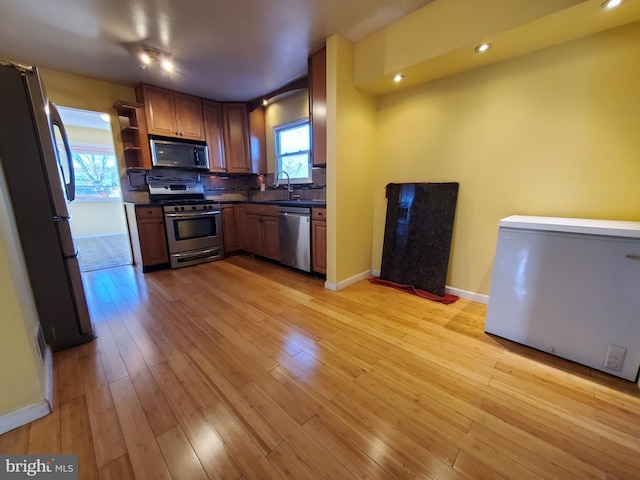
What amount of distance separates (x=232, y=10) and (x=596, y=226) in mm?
3004

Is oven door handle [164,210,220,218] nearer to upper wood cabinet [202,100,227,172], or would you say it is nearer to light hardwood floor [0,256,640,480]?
upper wood cabinet [202,100,227,172]

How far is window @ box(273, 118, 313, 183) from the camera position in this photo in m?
3.87

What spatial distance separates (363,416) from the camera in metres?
1.24

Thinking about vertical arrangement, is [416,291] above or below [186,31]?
below

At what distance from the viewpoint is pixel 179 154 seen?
371cm

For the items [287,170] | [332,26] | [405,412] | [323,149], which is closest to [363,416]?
[405,412]

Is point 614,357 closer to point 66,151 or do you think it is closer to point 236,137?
point 66,151

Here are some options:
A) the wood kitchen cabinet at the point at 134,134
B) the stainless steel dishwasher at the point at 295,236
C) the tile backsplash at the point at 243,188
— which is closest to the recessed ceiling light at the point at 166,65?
the wood kitchen cabinet at the point at 134,134

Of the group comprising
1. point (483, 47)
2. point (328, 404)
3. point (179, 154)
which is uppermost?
point (483, 47)

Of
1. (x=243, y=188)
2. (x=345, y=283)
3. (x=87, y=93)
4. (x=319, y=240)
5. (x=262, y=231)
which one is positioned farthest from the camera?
(x=243, y=188)

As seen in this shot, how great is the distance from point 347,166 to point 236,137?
101 inches

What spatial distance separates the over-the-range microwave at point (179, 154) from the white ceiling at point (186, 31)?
32.4 inches

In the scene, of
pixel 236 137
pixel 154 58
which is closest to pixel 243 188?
pixel 236 137

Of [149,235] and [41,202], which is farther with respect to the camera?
[149,235]
